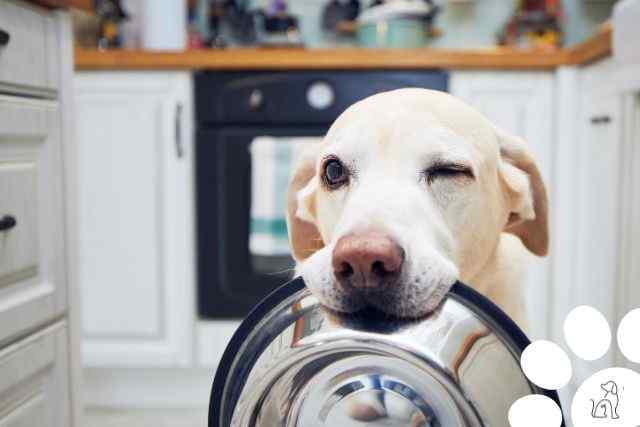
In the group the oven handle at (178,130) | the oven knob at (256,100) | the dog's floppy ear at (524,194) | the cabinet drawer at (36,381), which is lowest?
the cabinet drawer at (36,381)

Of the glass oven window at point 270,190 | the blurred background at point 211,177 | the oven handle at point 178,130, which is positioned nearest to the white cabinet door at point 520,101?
the blurred background at point 211,177

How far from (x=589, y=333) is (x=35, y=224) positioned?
29.8 inches

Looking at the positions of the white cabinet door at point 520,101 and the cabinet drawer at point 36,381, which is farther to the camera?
the white cabinet door at point 520,101

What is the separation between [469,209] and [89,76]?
1.41 metres

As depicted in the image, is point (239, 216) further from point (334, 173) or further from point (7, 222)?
point (334, 173)

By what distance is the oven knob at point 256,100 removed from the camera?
1.72 m

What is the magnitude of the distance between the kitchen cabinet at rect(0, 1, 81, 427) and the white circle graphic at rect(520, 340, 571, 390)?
67 cm

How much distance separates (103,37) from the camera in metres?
2.06

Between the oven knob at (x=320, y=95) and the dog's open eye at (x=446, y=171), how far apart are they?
117cm

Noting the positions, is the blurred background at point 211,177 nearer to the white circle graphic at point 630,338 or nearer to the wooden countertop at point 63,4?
the wooden countertop at point 63,4

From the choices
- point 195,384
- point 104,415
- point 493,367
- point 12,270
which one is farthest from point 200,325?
point 493,367

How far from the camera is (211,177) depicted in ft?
5.73

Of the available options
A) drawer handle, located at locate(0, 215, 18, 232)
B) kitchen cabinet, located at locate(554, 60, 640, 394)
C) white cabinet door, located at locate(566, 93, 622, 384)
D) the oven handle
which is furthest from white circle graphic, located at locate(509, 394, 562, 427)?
the oven handle

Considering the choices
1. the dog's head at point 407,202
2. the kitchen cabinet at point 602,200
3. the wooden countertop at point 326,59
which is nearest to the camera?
the dog's head at point 407,202
